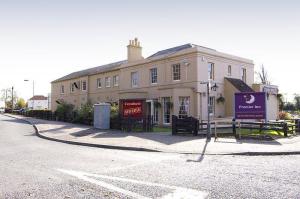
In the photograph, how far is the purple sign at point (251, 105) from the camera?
1814cm

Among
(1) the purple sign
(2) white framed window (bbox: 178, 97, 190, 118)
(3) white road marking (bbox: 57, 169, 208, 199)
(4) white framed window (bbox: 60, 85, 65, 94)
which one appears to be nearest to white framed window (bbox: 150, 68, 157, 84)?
(2) white framed window (bbox: 178, 97, 190, 118)

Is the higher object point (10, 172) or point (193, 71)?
point (193, 71)

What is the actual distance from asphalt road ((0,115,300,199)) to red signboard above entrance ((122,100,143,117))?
10.1m

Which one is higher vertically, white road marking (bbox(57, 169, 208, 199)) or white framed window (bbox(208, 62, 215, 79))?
white framed window (bbox(208, 62, 215, 79))

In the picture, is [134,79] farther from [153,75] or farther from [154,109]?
[154,109]

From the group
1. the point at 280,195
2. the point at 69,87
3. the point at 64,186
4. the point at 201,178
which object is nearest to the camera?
the point at 280,195

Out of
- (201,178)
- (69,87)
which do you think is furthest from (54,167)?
(69,87)

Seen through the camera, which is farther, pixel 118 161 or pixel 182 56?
pixel 182 56

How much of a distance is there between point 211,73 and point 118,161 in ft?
59.3

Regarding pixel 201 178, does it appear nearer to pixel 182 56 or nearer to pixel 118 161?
pixel 118 161

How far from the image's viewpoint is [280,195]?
6172mm

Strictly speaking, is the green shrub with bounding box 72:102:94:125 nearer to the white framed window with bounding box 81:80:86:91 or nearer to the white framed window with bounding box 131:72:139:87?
the white framed window with bounding box 131:72:139:87

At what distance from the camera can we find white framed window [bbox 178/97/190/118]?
25.6 metres

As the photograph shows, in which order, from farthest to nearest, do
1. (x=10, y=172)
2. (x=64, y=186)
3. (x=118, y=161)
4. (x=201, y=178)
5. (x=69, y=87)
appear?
(x=69, y=87)
(x=118, y=161)
(x=10, y=172)
(x=201, y=178)
(x=64, y=186)
